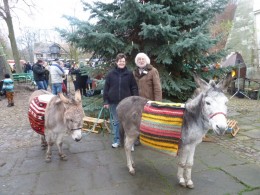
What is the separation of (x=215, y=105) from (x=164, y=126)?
845 millimetres

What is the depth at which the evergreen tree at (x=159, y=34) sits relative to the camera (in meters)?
6.41

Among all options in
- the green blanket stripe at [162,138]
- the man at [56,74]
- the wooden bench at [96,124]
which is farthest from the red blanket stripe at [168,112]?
the man at [56,74]

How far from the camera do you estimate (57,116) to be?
4.62 meters

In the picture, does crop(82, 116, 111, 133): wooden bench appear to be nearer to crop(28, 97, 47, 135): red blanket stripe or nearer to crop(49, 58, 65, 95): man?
crop(28, 97, 47, 135): red blanket stripe

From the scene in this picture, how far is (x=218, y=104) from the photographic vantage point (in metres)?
3.09

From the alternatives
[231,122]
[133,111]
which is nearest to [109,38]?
[133,111]

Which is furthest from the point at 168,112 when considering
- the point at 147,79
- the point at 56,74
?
the point at 56,74

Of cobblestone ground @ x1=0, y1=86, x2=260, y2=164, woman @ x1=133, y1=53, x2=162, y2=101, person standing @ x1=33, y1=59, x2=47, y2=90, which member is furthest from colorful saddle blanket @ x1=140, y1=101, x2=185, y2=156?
person standing @ x1=33, y1=59, x2=47, y2=90

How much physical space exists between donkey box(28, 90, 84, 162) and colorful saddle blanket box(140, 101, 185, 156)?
3.69 ft

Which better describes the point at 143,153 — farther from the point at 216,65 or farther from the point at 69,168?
the point at 216,65

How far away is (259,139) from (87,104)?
465cm

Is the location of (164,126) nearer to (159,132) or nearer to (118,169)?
(159,132)

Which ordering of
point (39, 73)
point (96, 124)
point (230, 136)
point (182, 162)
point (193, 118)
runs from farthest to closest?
point (39, 73) → point (96, 124) → point (230, 136) → point (182, 162) → point (193, 118)

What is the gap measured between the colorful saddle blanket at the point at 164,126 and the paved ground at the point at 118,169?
69cm
